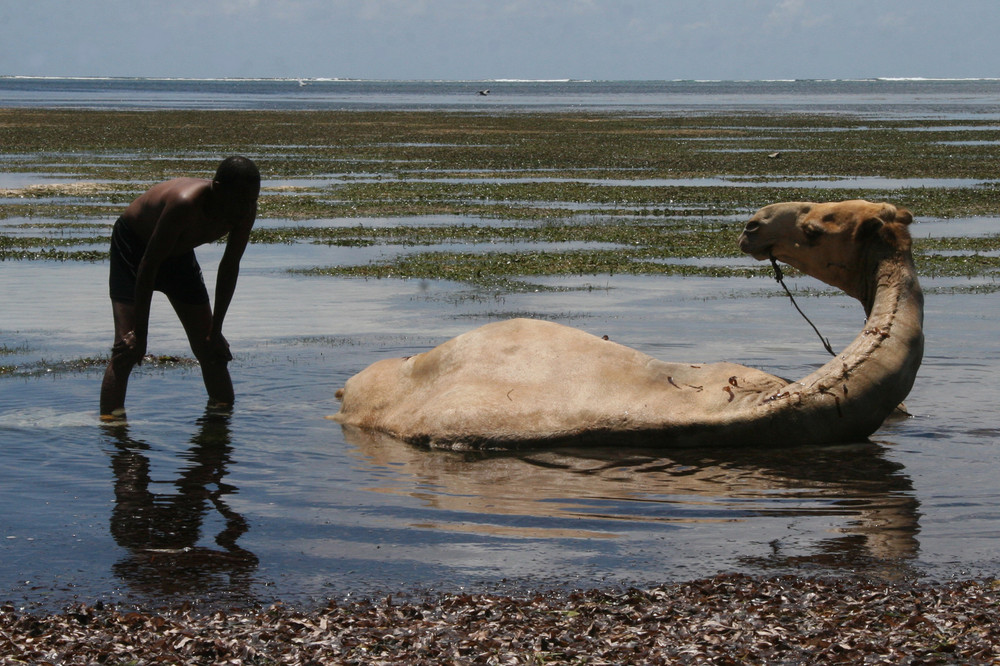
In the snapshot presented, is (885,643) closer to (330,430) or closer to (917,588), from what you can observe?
(917,588)

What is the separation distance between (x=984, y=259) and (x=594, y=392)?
10.4m

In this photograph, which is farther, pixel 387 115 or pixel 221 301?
pixel 387 115

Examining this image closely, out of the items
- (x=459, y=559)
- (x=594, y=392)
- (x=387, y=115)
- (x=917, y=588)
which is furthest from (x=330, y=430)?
(x=387, y=115)

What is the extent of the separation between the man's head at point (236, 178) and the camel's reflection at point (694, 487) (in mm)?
1704

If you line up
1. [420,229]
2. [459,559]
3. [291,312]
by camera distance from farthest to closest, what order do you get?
[420,229]
[291,312]
[459,559]

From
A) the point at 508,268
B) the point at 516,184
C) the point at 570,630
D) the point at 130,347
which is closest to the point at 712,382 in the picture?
the point at 570,630

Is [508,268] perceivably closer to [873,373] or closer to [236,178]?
[236,178]

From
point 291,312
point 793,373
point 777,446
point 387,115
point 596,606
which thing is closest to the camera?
point 596,606

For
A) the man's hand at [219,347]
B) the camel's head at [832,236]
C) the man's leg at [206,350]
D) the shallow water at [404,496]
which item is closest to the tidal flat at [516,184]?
the shallow water at [404,496]

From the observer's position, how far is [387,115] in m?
75.2

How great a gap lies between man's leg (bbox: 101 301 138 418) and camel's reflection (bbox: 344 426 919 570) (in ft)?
5.38

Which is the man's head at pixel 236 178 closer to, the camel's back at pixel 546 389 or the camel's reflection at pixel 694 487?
the camel's back at pixel 546 389

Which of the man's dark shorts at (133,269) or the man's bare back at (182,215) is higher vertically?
the man's bare back at (182,215)

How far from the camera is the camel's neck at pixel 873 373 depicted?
7348mm
